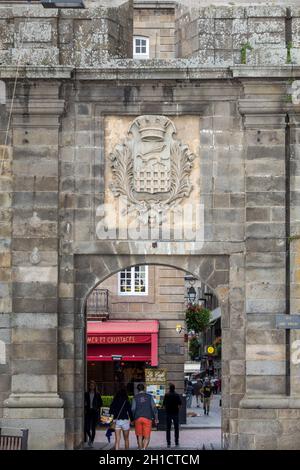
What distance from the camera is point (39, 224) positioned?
32500 mm

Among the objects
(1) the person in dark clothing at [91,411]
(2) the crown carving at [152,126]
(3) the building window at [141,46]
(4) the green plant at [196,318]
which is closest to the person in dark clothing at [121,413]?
(1) the person in dark clothing at [91,411]

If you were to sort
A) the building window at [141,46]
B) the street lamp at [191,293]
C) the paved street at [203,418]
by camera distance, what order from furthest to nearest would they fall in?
the street lamp at [191,293]
the building window at [141,46]
the paved street at [203,418]

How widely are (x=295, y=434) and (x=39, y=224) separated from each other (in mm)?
6401

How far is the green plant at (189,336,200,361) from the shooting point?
3500 inches

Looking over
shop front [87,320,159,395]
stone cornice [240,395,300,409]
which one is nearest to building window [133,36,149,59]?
shop front [87,320,159,395]

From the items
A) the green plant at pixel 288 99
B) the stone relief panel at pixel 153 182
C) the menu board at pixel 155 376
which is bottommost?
the menu board at pixel 155 376

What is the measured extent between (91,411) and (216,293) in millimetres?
4563

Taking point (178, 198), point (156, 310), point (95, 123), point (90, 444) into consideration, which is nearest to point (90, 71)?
point (95, 123)

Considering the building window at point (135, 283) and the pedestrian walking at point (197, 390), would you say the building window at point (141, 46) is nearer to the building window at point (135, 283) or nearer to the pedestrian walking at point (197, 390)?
the building window at point (135, 283)

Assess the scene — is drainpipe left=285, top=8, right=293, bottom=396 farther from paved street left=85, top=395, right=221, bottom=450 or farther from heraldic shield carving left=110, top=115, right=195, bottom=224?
paved street left=85, top=395, right=221, bottom=450

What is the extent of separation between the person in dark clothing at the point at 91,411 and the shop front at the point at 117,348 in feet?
37.5

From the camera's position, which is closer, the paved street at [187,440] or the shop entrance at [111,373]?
the paved street at [187,440]

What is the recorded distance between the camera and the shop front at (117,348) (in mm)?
49031
